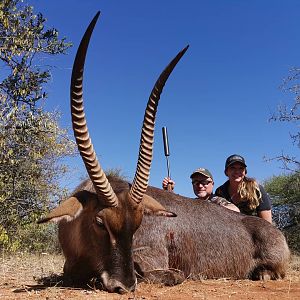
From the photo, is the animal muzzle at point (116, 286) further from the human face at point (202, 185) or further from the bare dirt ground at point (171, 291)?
the human face at point (202, 185)

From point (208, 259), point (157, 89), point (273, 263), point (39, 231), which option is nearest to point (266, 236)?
point (273, 263)

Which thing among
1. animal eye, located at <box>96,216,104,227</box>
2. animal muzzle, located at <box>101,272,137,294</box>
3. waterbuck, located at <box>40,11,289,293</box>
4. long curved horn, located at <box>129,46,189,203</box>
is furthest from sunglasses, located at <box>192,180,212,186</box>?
animal muzzle, located at <box>101,272,137,294</box>

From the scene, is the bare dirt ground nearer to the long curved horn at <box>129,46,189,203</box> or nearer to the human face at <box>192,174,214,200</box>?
the long curved horn at <box>129,46,189,203</box>

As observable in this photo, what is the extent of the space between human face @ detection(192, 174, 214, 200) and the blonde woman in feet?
1.70

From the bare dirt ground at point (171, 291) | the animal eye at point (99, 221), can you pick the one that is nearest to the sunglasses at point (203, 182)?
the bare dirt ground at point (171, 291)

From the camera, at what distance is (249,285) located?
5.62 m

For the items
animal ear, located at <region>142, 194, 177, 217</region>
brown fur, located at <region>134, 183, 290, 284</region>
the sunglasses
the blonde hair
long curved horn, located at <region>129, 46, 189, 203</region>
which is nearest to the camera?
long curved horn, located at <region>129, 46, 189, 203</region>

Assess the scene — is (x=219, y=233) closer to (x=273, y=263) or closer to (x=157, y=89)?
(x=273, y=263)

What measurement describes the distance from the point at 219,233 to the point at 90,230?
2417 mm

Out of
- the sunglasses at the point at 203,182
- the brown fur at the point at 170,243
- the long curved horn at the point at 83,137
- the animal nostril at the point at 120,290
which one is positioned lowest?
the animal nostril at the point at 120,290

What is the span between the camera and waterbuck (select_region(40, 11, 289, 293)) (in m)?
4.54

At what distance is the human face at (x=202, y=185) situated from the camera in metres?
8.41

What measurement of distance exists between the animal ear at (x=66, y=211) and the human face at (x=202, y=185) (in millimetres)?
3816

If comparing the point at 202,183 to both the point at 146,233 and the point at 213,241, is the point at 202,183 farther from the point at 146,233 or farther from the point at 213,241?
the point at 146,233
